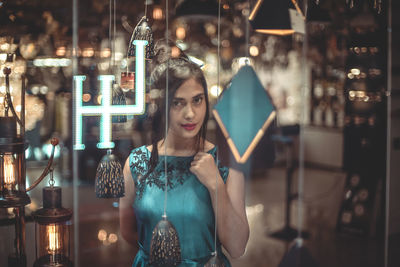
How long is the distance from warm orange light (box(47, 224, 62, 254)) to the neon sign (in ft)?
1.14

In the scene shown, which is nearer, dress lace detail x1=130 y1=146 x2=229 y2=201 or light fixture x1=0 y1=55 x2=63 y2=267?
light fixture x1=0 y1=55 x2=63 y2=267

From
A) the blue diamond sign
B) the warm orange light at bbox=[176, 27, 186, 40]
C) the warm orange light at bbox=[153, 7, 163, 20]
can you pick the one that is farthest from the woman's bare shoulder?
the warm orange light at bbox=[176, 27, 186, 40]

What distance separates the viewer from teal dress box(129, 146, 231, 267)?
184 cm

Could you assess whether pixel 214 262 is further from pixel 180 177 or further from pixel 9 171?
pixel 9 171

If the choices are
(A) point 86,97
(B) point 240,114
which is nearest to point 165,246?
(A) point 86,97

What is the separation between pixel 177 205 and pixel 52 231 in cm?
52

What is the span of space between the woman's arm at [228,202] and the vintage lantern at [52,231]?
0.56 metres

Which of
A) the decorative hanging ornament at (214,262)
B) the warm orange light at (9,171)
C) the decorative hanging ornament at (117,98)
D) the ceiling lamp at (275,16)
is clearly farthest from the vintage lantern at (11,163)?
the ceiling lamp at (275,16)

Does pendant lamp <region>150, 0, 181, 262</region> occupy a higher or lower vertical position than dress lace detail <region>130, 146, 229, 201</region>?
lower

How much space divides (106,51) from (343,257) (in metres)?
3.08

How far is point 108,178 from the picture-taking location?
1.71 meters

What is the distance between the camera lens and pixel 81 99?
5.66 ft

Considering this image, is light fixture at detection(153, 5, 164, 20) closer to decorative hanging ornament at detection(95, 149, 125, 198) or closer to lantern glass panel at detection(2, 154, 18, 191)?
decorative hanging ornament at detection(95, 149, 125, 198)

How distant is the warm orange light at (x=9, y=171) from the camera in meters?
1.74
